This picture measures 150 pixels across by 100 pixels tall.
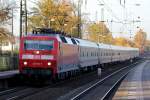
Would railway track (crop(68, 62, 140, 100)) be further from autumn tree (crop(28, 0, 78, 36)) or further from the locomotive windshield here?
autumn tree (crop(28, 0, 78, 36))

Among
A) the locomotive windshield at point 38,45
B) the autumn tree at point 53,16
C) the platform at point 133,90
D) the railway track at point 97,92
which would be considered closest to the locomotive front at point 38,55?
the locomotive windshield at point 38,45

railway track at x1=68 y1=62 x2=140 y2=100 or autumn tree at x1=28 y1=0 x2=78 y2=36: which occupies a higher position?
autumn tree at x1=28 y1=0 x2=78 y2=36

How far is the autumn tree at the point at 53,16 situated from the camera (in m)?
67.5

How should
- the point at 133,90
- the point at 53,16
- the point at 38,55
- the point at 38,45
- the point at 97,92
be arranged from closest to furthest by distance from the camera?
the point at 97,92 → the point at 133,90 → the point at 38,55 → the point at 38,45 → the point at 53,16

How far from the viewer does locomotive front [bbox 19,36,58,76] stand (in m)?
29.8

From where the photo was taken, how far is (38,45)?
3066 centimetres

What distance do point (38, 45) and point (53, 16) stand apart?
34.8 meters

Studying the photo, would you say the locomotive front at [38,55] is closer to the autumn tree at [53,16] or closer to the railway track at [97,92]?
the railway track at [97,92]

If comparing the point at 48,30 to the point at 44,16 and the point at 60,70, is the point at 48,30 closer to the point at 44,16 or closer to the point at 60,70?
the point at 60,70

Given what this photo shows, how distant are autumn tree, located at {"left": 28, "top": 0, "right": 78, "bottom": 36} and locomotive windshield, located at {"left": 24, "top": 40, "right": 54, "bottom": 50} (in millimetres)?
33948

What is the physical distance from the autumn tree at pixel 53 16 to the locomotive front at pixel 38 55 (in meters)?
33.9

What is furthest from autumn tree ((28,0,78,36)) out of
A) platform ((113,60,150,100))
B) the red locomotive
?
the red locomotive

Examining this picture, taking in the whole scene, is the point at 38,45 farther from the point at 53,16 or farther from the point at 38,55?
the point at 53,16

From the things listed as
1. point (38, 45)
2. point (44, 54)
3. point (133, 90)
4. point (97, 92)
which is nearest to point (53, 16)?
point (38, 45)
